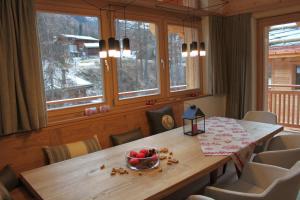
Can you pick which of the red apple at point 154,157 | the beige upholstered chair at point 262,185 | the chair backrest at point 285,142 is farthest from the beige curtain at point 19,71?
the chair backrest at point 285,142

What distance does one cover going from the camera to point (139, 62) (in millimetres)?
3689

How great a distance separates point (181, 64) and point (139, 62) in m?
0.93

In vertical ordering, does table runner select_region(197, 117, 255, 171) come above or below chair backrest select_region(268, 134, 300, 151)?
above

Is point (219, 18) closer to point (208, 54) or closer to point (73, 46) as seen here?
point (208, 54)

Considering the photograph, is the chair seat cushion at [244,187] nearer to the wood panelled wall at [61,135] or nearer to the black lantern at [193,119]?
the black lantern at [193,119]

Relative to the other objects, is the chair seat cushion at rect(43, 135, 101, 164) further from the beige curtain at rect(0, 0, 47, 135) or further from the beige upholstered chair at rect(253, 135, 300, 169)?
the beige upholstered chair at rect(253, 135, 300, 169)

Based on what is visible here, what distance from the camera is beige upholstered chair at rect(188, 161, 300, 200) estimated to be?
4.88 ft

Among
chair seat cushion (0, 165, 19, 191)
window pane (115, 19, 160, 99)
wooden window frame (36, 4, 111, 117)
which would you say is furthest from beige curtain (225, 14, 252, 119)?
chair seat cushion (0, 165, 19, 191)

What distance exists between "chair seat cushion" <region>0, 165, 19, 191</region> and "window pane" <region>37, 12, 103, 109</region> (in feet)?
2.86

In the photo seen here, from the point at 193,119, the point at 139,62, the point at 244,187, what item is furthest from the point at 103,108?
the point at 244,187

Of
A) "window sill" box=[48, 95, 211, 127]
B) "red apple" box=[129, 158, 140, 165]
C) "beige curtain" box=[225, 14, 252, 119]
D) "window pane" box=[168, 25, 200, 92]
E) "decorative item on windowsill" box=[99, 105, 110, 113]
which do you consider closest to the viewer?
"red apple" box=[129, 158, 140, 165]

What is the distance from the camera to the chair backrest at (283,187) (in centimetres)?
148

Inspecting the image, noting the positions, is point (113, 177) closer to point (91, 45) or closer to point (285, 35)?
point (91, 45)

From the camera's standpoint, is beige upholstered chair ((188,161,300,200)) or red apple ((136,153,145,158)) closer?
beige upholstered chair ((188,161,300,200))
